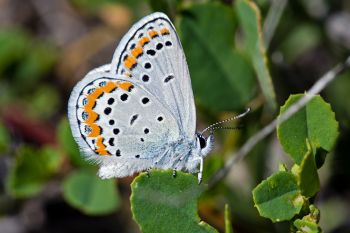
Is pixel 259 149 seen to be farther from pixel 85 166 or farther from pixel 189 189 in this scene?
pixel 189 189

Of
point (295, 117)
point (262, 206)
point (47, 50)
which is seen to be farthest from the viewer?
point (47, 50)

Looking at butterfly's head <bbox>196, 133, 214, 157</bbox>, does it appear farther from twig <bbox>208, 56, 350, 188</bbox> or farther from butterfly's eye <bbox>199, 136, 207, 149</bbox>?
twig <bbox>208, 56, 350, 188</bbox>

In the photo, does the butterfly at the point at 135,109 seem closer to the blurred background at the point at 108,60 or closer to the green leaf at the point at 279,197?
the blurred background at the point at 108,60

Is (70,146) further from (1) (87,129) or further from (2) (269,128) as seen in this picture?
(2) (269,128)

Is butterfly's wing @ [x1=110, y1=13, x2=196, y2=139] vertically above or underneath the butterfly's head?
above

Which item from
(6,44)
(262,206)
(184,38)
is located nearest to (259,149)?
(184,38)

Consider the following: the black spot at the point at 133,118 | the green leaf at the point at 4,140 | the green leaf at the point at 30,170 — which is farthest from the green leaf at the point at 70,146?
the black spot at the point at 133,118

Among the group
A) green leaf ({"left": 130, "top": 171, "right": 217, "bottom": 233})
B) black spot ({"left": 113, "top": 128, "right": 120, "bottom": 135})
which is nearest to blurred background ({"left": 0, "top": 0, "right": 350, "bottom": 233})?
black spot ({"left": 113, "top": 128, "right": 120, "bottom": 135})
